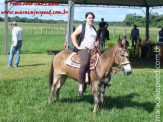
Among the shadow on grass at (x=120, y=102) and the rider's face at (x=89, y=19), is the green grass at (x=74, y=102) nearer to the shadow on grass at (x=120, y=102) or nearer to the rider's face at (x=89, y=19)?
the shadow on grass at (x=120, y=102)

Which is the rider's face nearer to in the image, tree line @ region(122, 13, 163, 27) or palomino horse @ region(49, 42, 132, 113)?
palomino horse @ region(49, 42, 132, 113)

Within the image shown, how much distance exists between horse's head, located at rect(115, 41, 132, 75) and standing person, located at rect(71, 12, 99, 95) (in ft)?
1.80

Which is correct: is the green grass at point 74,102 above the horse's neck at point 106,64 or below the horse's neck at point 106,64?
below

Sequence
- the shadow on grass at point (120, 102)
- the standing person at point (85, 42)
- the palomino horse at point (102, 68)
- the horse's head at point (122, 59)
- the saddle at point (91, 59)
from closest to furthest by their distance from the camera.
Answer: the horse's head at point (122, 59) → the palomino horse at point (102, 68) → the standing person at point (85, 42) → the saddle at point (91, 59) → the shadow on grass at point (120, 102)

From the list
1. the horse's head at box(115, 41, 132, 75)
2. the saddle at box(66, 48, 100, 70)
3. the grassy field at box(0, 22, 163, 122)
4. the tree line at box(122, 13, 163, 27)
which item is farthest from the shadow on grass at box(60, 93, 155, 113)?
the tree line at box(122, 13, 163, 27)

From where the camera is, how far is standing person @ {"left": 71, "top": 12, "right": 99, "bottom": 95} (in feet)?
20.0

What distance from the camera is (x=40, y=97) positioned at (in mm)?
7586

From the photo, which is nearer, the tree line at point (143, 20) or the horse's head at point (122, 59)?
the horse's head at point (122, 59)

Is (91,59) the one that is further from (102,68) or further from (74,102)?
(74,102)

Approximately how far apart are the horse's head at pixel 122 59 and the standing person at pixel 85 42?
0.55m

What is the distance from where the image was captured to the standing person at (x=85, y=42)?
6094mm

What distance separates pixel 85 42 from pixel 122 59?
93 centimetres

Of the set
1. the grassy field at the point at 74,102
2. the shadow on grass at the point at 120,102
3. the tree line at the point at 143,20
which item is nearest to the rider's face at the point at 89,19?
the grassy field at the point at 74,102

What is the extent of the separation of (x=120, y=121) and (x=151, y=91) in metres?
3.06
